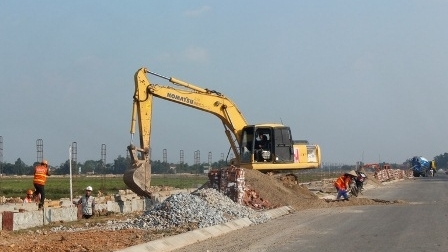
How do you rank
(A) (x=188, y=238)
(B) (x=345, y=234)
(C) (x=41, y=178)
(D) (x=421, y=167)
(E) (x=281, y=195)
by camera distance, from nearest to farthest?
(A) (x=188, y=238), (B) (x=345, y=234), (C) (x=41, y=178), (E) (x=281, y=195), (D) (x=421, y=167)

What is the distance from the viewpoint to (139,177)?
26.4 m

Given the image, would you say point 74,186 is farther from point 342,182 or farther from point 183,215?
point 183,215

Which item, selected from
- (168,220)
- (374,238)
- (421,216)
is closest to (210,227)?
(168,220)

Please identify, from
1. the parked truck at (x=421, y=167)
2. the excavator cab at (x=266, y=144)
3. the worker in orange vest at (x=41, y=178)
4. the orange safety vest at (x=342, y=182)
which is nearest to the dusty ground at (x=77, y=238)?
the worker in orange vest at (x=41, y=178)

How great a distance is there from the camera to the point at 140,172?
86.6 feet

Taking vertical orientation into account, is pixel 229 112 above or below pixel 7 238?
above

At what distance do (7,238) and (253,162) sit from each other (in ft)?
62.0

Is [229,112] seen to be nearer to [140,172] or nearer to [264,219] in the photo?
[140,172]

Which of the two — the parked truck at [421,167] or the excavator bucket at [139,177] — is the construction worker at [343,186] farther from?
the parked truck at [421,167]

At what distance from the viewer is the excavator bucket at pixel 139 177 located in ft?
86.1

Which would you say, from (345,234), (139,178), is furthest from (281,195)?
(345,234)

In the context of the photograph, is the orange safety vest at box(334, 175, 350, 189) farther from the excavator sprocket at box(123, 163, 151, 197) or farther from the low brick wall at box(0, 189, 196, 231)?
the excavator sprocket at box(123, 163, 151, 197)

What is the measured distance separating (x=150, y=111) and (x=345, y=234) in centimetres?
1377

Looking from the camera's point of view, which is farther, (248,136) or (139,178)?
(248,136)
